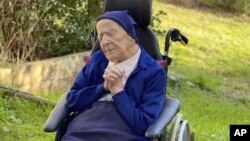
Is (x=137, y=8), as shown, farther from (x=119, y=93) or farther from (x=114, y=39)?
(x=119, y=93)

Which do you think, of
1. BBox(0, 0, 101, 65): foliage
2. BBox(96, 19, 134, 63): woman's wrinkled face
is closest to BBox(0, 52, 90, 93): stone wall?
BBox(0, 0, 101, 65): foliage

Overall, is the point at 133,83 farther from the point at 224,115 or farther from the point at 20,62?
A: the point at 224,115

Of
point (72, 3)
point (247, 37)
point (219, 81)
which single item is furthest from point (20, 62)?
point (247, 37)

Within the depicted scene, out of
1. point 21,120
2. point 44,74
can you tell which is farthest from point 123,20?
point 44,74

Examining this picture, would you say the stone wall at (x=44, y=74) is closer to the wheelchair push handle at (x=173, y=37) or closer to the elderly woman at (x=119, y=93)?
the wheelchair push handle at (x=173, y=37)

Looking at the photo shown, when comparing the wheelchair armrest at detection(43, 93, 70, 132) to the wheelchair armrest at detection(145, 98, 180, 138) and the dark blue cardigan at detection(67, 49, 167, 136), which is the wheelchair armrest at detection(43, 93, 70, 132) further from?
the wheelchair armrest at detection(145, 98, 180, 138)

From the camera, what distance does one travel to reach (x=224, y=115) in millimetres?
6594

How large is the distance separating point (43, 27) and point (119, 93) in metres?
3.48

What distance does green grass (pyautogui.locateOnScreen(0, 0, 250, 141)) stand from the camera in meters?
5.12

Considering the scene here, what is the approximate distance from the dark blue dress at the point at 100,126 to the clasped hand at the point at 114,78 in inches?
4.8

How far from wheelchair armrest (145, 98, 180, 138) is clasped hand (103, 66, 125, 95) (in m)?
0.27

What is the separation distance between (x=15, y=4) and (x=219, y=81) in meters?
3.75

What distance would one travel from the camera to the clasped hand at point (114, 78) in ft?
10.3

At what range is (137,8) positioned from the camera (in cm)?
374
